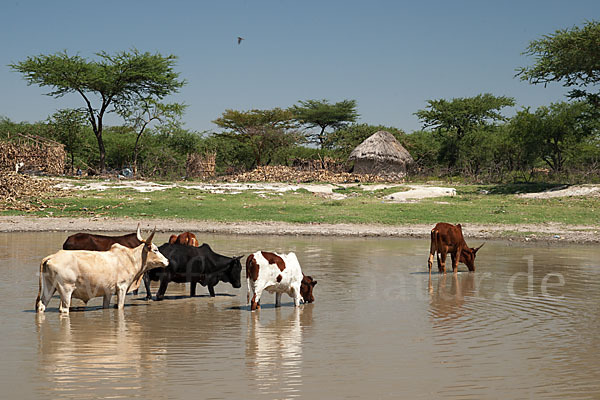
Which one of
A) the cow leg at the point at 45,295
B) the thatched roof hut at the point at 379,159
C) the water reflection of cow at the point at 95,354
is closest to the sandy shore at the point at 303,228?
the cow leg at the point at 45,295

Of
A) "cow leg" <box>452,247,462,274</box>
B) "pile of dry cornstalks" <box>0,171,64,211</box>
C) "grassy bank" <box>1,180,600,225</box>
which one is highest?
"pile of dry cornstalks" <box>0,171,64,211</box>

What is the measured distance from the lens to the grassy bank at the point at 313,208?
72.7 feet

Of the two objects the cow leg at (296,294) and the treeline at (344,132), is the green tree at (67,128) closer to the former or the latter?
the treeline at (344,132)

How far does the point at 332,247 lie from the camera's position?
17.3m

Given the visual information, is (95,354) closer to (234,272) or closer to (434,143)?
(234,272)

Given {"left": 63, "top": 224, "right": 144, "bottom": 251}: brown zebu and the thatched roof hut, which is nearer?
{"left": 63, "top": 224, "right": 144, "bottom": 251}: brown zebu

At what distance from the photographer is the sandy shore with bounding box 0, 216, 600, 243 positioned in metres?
19.4

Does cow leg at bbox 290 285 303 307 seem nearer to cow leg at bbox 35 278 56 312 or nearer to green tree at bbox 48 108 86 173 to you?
cow leg at bbox 35 278 56 312

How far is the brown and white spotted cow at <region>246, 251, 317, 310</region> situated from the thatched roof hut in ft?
107

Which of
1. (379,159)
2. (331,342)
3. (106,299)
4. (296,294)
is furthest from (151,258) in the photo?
(379,159)

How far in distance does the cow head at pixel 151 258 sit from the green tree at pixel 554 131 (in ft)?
108

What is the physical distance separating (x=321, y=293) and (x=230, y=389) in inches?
207

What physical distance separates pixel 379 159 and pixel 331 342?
34.9 meters

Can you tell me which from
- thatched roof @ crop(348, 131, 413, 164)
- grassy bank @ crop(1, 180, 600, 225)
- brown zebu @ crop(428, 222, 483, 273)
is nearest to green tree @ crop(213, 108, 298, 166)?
thatched roof @ crop(348, 131, 413, 164)
